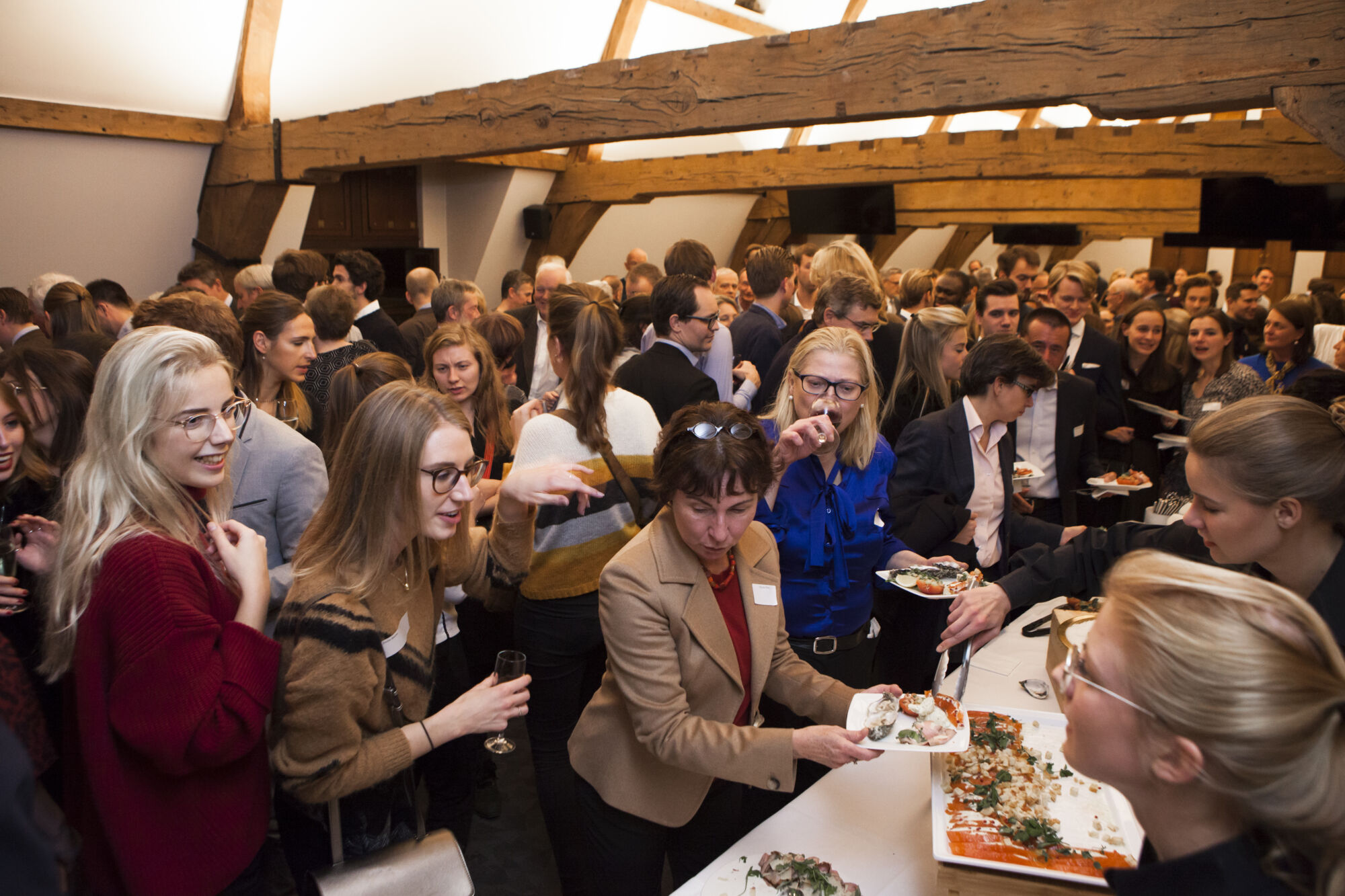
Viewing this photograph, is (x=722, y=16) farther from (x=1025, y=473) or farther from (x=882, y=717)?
(x=882, y=717)

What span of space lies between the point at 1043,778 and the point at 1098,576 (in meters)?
0.77

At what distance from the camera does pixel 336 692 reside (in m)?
1.42

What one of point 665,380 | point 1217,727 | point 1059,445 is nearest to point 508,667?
point 1217,727

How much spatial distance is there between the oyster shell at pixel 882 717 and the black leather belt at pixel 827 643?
1.65 ft

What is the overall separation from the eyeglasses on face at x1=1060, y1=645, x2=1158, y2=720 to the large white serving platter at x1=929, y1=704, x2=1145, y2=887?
43cm

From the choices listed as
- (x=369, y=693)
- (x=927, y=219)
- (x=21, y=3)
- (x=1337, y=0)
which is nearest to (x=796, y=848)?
(x=369, y=693)

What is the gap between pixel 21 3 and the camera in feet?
16.5

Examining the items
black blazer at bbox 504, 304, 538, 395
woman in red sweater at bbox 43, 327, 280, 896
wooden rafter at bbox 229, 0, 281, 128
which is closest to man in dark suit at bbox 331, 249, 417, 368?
black blazer at bbox 504, 304, 538, 395

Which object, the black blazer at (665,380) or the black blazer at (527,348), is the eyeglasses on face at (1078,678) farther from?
the black blazer at (527,348)

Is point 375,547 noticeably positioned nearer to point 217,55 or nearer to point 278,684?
point 278,684

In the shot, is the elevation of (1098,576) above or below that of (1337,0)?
below

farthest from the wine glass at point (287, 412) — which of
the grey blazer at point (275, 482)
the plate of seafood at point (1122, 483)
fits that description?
the plate of seafood at point (1122, 483)

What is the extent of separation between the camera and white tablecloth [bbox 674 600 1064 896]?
4.93ft

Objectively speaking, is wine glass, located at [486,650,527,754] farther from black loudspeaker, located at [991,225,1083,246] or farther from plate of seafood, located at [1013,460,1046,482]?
black loudspeaker, located at [991,225,1083,246]
